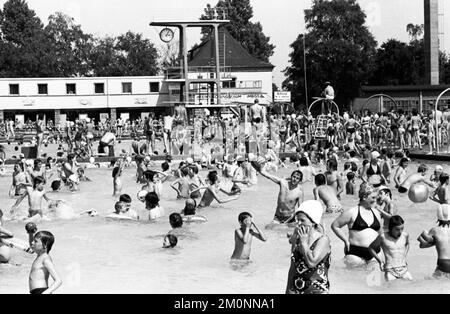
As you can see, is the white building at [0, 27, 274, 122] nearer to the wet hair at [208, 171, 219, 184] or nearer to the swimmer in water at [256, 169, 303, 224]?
the wet hair at [208, 171, 219, 184]

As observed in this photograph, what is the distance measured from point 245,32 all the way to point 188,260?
71.7m

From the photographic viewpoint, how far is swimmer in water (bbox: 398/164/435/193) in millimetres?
14600

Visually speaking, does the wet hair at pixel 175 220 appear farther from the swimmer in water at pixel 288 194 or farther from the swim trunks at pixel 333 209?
the swim trunks at pixel 333 209

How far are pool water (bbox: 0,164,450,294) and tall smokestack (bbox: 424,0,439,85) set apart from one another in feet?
98.2

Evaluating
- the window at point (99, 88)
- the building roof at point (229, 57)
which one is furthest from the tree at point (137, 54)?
the window at point (99, 88)

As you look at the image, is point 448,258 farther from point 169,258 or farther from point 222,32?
point 222,32

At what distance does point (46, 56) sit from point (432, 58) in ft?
138

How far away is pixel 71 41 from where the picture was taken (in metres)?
83.8

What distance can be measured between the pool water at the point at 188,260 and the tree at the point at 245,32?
65.4 metres

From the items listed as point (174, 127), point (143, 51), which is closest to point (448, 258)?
point (174, 127)

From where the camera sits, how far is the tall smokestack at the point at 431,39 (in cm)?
4419

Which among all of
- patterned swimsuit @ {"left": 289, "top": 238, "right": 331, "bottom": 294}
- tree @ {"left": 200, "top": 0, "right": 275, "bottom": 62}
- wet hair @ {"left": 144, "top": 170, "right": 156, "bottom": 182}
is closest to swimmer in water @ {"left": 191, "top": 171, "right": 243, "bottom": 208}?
wet hair @ {"left": 144, "top": 170, "right": 156, "bottom": 182}

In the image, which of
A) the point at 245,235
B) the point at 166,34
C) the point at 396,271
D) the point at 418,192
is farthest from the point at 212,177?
the point at 166,34

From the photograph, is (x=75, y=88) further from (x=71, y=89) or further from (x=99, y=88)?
(x=99, y=88)
